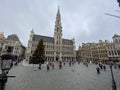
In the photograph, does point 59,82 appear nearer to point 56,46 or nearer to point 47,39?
point 56,46

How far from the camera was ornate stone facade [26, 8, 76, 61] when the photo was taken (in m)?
73.1

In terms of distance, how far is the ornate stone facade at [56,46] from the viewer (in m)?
73.1

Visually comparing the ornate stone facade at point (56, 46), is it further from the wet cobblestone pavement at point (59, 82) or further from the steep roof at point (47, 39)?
the wet cobblestone pavement at point (59, 82)

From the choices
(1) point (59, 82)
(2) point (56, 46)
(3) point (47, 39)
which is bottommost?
(1) point (59, 82)

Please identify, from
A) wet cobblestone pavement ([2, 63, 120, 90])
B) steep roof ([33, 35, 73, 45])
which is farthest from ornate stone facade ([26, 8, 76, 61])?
wet cobblestone pavement ([2, 63, 120, 90])

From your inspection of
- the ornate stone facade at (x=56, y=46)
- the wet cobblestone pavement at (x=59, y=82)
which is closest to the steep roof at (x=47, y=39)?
the ornate stone facade at (x=56, y=46)

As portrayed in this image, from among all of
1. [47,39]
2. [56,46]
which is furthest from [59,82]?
[47,39]

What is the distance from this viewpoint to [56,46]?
79625mm

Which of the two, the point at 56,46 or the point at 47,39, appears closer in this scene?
the point at 56,46

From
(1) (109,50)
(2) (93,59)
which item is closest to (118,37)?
(1) (109,50)

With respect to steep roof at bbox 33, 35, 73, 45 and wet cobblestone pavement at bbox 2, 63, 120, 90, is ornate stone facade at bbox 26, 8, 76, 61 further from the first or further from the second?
wet cobblestone pavement at bbox 2, 63, 120, 90

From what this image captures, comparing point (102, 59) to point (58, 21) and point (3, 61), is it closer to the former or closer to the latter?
point (58, 21)

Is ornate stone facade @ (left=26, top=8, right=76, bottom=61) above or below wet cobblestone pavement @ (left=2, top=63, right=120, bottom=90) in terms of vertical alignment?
above

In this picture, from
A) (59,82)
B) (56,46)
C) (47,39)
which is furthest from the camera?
(47,39)
